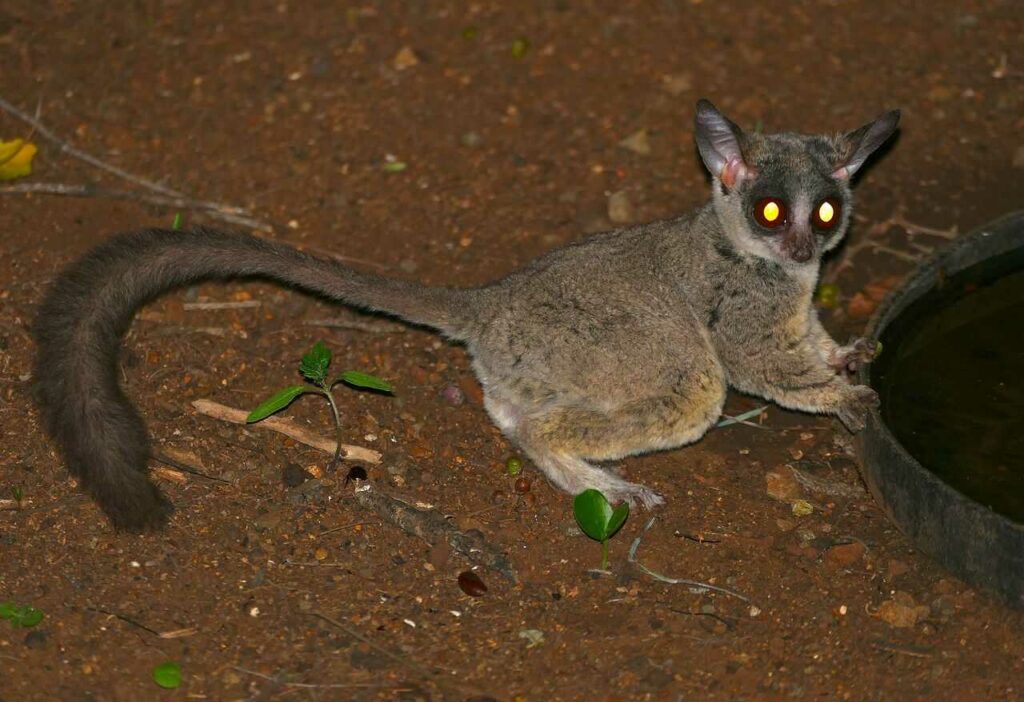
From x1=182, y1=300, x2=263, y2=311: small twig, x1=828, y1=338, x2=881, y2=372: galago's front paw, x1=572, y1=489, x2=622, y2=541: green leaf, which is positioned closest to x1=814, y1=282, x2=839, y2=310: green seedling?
x1=828, y1=338, x2=881, y2=372: galago's front paw

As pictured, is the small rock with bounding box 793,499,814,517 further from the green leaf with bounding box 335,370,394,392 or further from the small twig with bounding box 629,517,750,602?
the green leaf with bounding box 335,370,394,392

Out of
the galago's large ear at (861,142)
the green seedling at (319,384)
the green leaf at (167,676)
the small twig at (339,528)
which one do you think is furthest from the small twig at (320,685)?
the galago's large ear at (861,142)

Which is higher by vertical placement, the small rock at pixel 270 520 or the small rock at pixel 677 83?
the small rock at pixel 677 83

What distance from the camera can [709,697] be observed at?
207 inches

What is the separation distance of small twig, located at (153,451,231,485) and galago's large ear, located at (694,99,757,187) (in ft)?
8.76

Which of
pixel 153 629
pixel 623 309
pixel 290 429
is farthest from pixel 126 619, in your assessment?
pixel 623 309

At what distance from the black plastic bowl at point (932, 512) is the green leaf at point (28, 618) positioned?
142 inches

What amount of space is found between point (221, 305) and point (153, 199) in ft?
3.27

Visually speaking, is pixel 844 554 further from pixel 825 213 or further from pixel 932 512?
pixel 825 213

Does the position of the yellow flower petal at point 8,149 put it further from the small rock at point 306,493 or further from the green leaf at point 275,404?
the small rock at point 306,493

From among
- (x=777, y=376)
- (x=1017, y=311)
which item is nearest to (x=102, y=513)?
(x=777, y=376)

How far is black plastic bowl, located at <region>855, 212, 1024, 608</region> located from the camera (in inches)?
208

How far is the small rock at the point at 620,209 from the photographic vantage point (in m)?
7.66

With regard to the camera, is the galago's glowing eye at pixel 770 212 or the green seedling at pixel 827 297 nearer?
the galago's glowing eye at pixel 770 212
